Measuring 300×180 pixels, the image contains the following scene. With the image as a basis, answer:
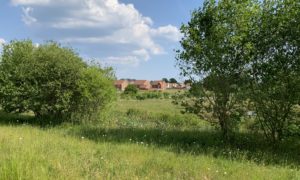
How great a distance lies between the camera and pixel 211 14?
1205cm

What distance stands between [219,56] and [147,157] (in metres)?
4.34

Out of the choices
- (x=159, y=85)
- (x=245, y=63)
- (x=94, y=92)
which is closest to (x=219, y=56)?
(x=245, y=63)

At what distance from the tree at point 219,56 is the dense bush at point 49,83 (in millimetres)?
6039

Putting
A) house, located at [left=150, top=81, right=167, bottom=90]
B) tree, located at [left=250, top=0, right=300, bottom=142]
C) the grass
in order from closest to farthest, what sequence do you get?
the grass < tree, located at [left=250, top=0, right=300, bottom=142] < house, located at [left=150, top=81, right=167, bottom=90]

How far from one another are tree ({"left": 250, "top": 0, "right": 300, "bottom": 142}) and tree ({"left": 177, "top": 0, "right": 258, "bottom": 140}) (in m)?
0.39

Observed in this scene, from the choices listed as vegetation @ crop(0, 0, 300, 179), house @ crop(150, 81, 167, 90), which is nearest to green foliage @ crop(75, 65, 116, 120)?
vegetation @ crop(0, 0, 300, 179)

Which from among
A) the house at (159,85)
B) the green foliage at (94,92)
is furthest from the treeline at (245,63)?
the house at (159,85)

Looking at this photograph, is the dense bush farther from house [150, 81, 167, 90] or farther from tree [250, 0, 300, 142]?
house [150, 81, 167, 90]

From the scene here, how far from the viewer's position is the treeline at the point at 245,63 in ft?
35.4

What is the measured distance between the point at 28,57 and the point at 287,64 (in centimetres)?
1173

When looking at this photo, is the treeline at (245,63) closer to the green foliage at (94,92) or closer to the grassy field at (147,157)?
the grassy field at (147,157)

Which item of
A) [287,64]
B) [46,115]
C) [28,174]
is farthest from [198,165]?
[46,115]

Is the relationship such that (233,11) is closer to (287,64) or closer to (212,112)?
(287,64)

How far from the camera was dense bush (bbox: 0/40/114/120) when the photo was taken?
1686cm
